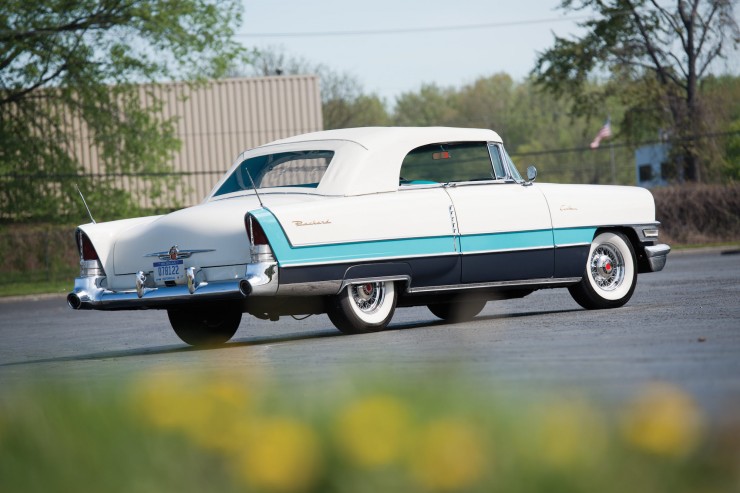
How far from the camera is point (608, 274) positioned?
1238 centimetres

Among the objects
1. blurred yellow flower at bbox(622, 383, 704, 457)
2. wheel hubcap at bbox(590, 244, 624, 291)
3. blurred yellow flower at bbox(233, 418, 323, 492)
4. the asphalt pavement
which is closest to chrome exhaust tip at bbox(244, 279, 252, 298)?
the asphalt pavement

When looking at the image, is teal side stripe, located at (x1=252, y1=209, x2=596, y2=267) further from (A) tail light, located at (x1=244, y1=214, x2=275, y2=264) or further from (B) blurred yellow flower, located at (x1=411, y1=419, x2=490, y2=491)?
(B) blurred yellow flower, located at (x1=411, y1=419, x2=490, y2=491)

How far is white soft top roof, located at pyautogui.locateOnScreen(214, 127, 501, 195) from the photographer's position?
1071 cm

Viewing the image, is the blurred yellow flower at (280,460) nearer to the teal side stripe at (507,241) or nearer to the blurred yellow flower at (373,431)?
the blurred yellow flower at (373,431)

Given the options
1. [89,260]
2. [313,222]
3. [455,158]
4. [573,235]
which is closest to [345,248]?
[313,222]

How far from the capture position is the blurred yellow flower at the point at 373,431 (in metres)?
2.87

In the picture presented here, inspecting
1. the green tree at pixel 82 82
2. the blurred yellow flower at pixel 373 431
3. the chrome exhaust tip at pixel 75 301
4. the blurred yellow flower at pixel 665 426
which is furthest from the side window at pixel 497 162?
the green tree at pixel 82 82

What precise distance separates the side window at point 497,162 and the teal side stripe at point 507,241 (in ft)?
2.11

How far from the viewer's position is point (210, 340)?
11539 millimetres

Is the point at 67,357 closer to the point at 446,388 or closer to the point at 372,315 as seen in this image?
the point at 372,315

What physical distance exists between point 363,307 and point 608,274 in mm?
2867

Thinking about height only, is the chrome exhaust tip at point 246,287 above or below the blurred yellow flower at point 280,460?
below

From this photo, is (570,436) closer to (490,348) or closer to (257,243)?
(490,348)

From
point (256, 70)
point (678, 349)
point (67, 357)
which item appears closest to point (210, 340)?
point (67, 357)
